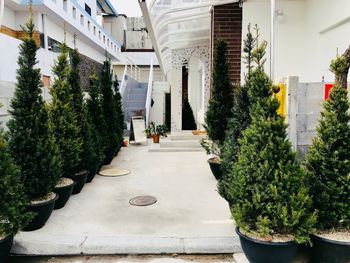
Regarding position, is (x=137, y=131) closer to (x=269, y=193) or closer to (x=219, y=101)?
(x=219, y=101)

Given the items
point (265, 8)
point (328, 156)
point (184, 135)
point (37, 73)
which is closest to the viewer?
point (328, 156)

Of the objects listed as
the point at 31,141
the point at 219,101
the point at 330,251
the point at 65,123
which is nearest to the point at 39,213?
the point at 31,141

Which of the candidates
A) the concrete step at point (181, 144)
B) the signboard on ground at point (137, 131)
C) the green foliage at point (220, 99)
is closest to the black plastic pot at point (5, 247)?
the green foliage at point (220, 99)

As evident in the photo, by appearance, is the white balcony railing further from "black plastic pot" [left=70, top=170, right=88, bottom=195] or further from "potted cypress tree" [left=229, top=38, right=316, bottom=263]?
"potted cypress tree" [left=229, top=38, right=316, bottom=263]

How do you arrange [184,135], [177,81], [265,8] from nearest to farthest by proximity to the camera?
[265,8]
[184,135]
[177,81]

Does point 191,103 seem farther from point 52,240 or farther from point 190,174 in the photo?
point 52,240

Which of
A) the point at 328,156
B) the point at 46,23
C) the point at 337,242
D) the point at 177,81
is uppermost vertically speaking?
the point at 46,23

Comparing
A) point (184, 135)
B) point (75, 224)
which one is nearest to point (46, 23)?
point (184, 135)

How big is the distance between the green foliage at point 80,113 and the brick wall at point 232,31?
121 inches

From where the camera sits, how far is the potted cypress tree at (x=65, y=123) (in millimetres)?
4090

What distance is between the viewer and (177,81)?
977cm

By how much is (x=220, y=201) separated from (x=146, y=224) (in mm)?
1230

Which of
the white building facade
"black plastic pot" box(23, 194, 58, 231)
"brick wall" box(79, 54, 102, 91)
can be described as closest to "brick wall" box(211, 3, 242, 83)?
the white building facade

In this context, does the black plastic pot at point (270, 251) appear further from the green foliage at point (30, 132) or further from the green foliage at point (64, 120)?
the green foliage at point (64, 120)
